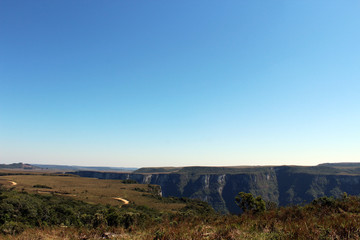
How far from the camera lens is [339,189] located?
194 metres

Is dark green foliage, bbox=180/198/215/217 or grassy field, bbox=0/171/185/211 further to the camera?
grassy field, bbox=0/171/185/211

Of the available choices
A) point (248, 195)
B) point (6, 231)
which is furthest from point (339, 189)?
point (6, 231)

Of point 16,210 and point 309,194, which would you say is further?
point 309,194

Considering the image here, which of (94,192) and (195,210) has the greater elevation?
(94,192)

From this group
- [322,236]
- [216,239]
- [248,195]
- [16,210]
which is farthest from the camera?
[248,195]

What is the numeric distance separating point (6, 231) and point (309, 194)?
24404 cm

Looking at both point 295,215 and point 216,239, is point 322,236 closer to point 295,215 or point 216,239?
point 216,239

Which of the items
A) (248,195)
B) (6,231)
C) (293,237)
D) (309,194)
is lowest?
(309,194)

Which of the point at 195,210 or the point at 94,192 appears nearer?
the point at 195,210

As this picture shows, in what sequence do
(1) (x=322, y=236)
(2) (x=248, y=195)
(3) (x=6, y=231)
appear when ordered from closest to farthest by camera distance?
(1) (x=322, y=236) → (3) (x=6, y=231) → (2) (x=248, y=195)

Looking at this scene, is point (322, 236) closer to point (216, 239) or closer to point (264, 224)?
Answer: point (264, 224)

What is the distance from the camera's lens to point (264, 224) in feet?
33.3

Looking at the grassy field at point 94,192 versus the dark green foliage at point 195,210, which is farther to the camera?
the grassy field at point 94,192

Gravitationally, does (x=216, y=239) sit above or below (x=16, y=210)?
above
